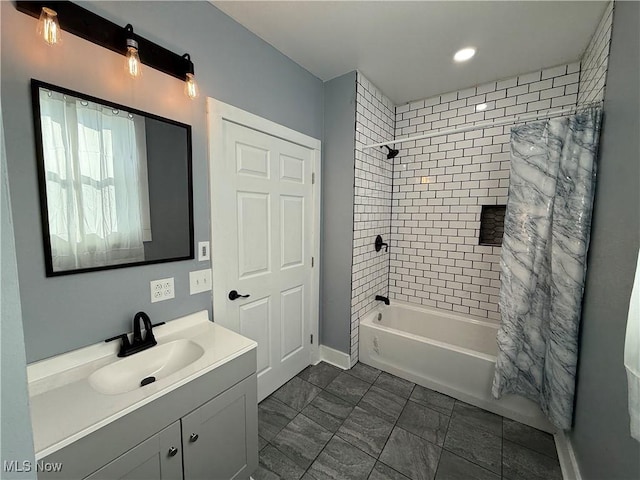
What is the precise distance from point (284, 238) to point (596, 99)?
2206mm

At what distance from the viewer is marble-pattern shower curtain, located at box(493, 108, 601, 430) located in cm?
148

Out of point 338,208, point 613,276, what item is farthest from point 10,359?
point 338,208

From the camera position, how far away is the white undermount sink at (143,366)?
1.13 meters

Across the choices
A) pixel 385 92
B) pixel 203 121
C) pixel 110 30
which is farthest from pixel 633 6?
pixel 110 30

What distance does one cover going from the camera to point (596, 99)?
158 cm

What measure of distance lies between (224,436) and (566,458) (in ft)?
6.41

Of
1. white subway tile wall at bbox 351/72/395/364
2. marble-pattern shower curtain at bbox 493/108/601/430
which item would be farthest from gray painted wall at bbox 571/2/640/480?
white subway tile wall at bbox 351/72/395/364

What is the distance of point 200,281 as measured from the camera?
158 centimetres

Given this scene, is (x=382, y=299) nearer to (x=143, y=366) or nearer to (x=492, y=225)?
(x=492, y=225)

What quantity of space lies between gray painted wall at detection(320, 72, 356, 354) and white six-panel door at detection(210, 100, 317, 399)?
18cm

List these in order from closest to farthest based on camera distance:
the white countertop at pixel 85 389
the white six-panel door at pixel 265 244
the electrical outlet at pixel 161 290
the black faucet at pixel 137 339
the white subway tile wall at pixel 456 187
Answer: the white countertop at pixel 85 389
the black faucet at pixel 137 339
the electrical outlet at pixel 161 290
the white six-panel door at pixel 265 244
the white subway tile wall at pixel 456 187

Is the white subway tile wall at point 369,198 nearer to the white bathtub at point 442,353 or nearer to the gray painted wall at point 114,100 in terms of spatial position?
the white bathtub at point 442,353

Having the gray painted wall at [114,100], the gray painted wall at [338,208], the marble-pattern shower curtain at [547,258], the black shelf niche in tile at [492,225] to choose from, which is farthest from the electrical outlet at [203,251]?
the black shelf niche in tile at [492,225]

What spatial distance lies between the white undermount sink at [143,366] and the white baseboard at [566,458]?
2.10 metres
